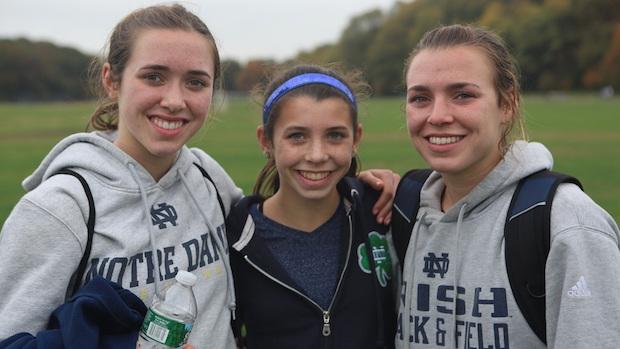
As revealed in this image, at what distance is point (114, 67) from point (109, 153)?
1.24ft

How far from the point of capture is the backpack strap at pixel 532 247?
2.39 metres

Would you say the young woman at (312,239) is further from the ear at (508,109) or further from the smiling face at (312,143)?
the ear at (508,109)

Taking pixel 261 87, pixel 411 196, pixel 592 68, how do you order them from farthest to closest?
1. pixel 592 68
2. pixel 261 87
3. pixel 411 196

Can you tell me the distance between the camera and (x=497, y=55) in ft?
9.18

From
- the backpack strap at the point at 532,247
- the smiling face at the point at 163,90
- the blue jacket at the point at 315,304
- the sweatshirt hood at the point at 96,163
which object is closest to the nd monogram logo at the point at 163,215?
the sweatshirt hood at the point at 96,163

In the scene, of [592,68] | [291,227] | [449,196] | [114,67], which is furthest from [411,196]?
[592,68]

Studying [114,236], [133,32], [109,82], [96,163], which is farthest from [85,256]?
[133,32]

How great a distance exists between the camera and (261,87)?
3615 millimetres

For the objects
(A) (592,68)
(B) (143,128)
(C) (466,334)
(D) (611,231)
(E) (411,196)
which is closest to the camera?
(D) (611,231)

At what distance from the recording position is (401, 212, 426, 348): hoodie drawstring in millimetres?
2826

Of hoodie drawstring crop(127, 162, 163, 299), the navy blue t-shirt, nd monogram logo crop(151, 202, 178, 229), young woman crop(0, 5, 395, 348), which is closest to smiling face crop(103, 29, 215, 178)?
young woman crop(0, 5, 395, 348)

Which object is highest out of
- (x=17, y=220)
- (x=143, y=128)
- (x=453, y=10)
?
(x=453, y=10)

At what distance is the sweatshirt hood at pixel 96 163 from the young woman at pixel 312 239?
1.78 feet

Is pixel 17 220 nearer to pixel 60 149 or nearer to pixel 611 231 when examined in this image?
pixel 60 149
